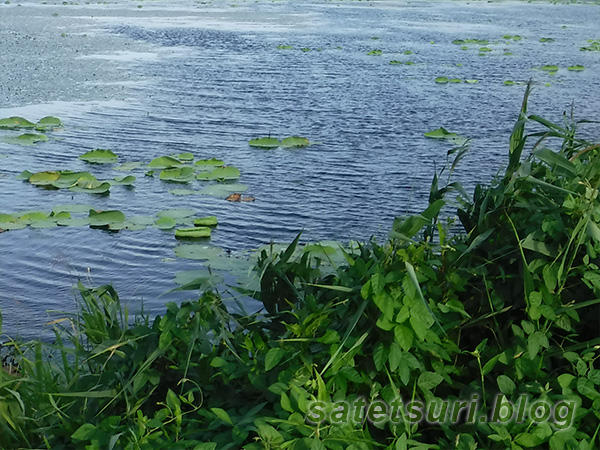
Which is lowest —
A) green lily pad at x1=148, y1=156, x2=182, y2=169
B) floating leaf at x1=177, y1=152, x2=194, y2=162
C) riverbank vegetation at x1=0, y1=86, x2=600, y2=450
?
floating leaf at x1=177, y1=152, x2=194, y2=162

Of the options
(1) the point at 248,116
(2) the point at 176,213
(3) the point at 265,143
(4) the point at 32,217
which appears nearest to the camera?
(4) the point at 32,217

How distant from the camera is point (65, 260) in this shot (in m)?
5.35

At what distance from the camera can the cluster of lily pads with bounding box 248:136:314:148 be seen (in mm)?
8352

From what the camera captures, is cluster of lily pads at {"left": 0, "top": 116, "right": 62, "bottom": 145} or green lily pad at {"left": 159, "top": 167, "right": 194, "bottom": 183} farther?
cluster of lily pads at {"left": 0, "top": 116, "right": 62, "bottom": 145}

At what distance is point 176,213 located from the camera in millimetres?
6156

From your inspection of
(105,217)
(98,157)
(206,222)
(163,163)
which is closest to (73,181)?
(98,157)

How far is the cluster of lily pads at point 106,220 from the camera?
5926mm

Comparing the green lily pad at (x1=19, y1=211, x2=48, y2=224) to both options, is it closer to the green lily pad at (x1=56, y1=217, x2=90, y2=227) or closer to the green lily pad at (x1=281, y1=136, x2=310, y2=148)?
the green lily pad at (x1=56, y1=217, x2=90, y2=227)

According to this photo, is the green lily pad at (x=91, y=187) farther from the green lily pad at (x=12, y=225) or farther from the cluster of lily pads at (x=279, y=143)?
the cluster of lily pads at (x=279, y=143)

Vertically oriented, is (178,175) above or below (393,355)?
below

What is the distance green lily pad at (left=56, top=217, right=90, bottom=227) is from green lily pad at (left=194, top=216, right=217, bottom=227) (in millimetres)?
896

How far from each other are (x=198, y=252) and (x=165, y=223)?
638mm

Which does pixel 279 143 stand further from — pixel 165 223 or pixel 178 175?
pixel 165 223

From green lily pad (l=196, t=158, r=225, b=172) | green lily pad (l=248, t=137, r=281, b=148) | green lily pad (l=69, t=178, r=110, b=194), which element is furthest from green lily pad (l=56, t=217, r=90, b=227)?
green lily pad (l=248, t=137, r=281, b=148)
